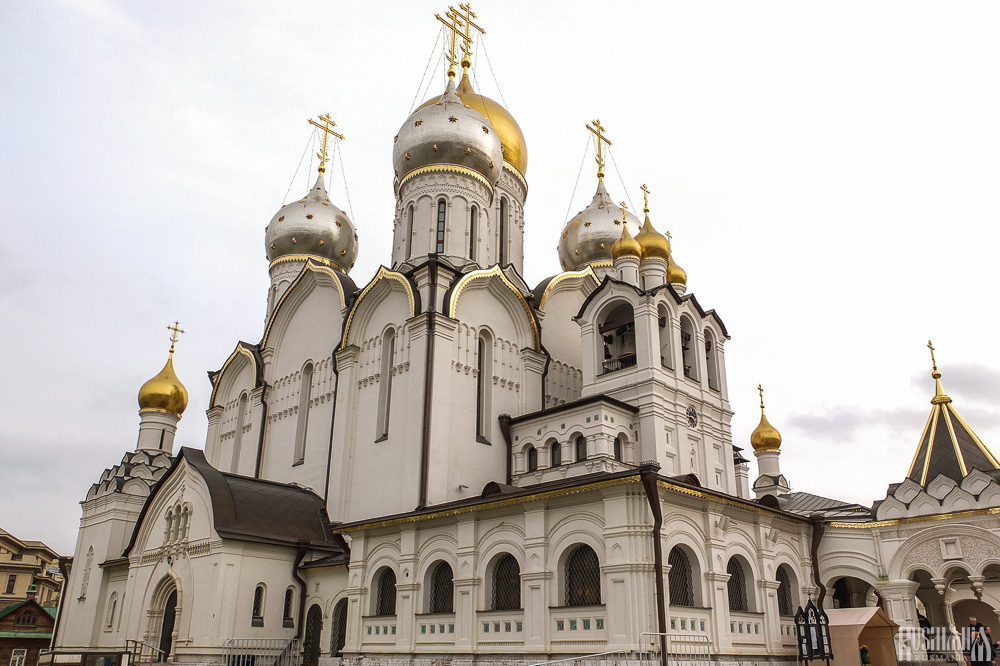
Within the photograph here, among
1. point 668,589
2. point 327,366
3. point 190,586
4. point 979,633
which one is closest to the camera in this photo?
point 979,633

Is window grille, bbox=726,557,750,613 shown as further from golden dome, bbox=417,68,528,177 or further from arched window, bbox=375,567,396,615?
golden dome, bbox=417,68,528,177

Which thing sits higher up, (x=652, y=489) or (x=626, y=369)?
(x=626, y=369)

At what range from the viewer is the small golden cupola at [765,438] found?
2428 cm

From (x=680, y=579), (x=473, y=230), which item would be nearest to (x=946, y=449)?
(x=680, y=579)

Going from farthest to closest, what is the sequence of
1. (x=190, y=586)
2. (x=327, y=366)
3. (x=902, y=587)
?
(x=327, y=366) < (x=190, y=586) < (x=902, y=587)

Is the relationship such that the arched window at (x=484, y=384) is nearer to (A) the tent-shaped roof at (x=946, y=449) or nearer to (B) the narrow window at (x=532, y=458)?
(B) the narrow window at (x=532, y=458)

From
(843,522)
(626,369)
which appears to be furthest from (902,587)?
(626,369)

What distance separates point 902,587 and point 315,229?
2090cm

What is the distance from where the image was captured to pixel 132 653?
1719 cm

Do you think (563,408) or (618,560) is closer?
(618,560)

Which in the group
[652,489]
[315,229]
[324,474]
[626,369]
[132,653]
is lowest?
[132,653]

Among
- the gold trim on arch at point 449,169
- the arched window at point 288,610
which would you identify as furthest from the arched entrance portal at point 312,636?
the gold trim on arch at point 449,169

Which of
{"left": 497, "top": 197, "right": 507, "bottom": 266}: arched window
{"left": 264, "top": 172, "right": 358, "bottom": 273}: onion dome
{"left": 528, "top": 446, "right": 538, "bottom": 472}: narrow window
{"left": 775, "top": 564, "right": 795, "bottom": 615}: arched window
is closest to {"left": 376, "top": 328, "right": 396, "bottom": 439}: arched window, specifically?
{"left": 528, "top": 446, "right": 538, "bottom": 472}: narrow window

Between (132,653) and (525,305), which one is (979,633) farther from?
(132,653)
